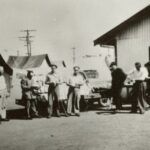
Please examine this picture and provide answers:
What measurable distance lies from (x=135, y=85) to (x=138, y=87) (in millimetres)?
170

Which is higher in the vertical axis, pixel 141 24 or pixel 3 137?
pixel 141 24

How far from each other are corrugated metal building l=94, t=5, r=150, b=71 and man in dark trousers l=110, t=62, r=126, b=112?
5117 mm

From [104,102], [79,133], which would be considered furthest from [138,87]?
[79,133]

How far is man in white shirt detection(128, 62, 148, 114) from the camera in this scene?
15.9 m

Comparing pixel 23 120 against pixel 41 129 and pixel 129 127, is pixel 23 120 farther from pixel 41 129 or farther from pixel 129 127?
pixel 129 127

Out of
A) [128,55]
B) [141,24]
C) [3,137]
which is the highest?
[141,24]

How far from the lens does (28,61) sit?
77625mm

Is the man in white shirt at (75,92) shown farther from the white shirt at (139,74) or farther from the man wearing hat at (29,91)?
the white shirt at (139,74)

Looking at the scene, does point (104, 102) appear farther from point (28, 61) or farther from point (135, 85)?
point (28, 61)

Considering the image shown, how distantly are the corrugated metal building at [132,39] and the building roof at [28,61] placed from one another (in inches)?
1993

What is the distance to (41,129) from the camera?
12758 mm

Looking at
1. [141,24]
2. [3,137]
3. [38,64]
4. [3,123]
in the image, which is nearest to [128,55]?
[141,24]

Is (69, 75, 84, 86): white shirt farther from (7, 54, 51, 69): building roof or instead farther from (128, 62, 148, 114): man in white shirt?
(7, 54, 51, 69): building roof

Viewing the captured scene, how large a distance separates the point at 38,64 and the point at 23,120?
191 ft
